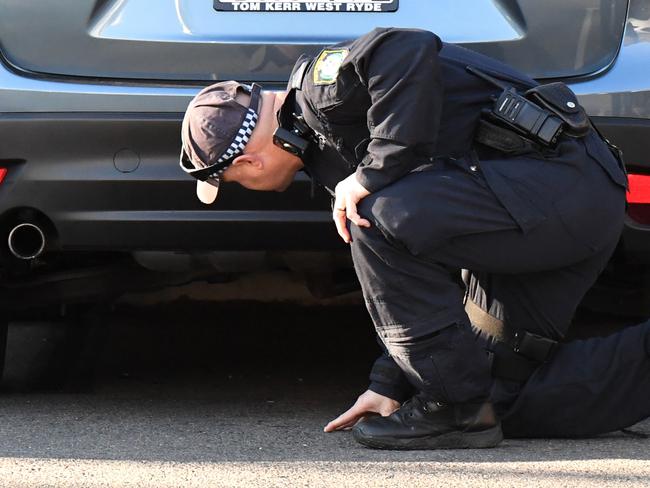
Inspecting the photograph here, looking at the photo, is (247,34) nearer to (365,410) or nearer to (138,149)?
(138,149)

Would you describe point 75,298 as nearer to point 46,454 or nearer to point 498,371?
point 46,454

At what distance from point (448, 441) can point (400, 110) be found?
76cm

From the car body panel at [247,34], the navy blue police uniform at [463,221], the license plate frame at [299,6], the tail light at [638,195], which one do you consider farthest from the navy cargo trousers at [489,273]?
the license plate frame at [299,6]

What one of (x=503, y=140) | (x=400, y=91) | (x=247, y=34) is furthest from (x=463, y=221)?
(x=247, y=34)

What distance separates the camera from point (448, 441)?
2926 mm

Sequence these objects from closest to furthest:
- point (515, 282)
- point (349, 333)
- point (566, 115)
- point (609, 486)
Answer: point (609, 486) → point (566, 115) → point (515, 282) → point (349, 333)

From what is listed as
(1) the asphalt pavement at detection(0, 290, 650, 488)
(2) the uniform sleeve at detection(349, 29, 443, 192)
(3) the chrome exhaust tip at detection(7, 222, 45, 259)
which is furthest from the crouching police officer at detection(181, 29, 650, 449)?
(3) the chrome exhaust tip at detection(7, 222, 45, 259)

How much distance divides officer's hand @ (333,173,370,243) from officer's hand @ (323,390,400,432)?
45 cm

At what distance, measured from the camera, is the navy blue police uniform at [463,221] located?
2.71 meters

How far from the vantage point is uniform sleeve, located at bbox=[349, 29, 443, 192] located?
2.66 meters

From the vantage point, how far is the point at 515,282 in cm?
299

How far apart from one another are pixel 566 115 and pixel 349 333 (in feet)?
6.88

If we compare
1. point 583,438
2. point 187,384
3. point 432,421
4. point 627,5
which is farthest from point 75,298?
point 627,5

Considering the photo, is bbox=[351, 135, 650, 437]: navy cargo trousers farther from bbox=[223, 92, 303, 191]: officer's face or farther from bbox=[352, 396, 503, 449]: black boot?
bbox=[223, 92, 303, 191]: officer's face
